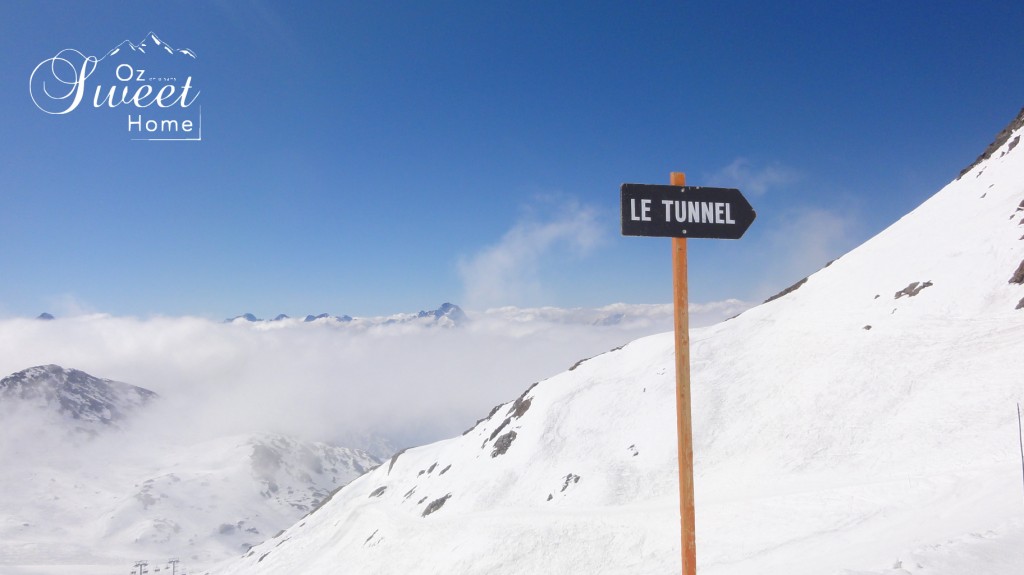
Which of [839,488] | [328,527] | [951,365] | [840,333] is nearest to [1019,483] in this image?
[839,488]

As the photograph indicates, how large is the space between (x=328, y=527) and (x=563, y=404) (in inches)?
1826

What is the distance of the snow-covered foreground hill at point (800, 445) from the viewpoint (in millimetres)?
16859

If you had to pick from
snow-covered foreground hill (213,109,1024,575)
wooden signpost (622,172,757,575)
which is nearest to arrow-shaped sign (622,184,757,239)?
wooden signpost (622,172,757,575)

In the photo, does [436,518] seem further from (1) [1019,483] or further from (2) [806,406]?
(1) [1019,483]

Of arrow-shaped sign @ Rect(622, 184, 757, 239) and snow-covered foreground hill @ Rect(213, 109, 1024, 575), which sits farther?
snow-covered foreground hill @ Rect(213, 109, 1024, 575)

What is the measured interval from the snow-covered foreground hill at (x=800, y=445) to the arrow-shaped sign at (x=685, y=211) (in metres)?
6.12

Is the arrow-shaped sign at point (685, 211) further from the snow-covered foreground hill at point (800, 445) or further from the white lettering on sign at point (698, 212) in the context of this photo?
the snow-covered foreground hill at point (800, 445)

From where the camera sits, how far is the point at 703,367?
4912 cm

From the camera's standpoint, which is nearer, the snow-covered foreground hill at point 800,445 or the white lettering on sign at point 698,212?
the white lettering on sign at point 698,212

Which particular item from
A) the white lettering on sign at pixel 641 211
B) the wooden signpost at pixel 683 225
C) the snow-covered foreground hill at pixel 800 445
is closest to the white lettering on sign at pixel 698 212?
the wooden signpost at pixel 683 225

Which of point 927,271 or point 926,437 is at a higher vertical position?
point 927,271

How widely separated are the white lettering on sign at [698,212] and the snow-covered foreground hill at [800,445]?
6253 mm

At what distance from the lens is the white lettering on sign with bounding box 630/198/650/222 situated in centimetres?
580

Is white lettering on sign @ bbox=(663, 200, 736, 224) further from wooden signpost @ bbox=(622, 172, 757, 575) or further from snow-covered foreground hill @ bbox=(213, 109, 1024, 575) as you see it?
snow-covered foreground hill @ bbox=(213, 109, 1024, 575)
